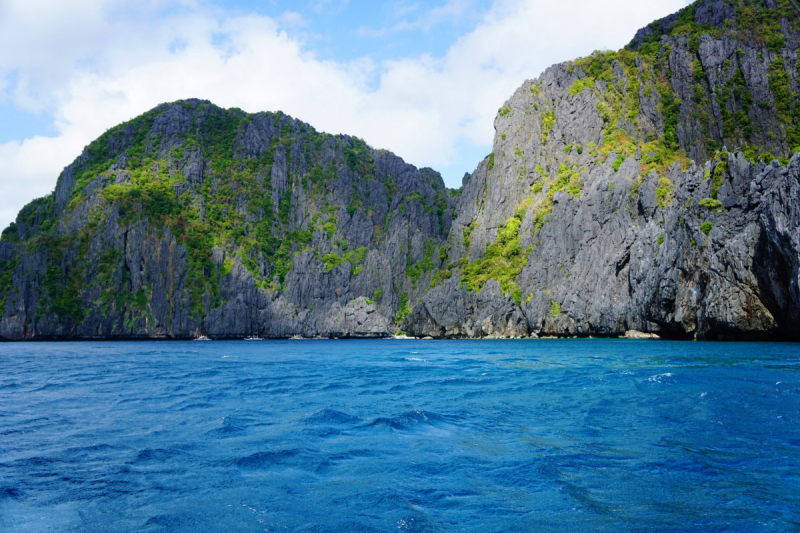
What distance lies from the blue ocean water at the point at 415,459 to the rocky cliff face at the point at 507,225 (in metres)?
38.2

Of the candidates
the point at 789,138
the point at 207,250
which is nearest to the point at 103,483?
the point at 789,138

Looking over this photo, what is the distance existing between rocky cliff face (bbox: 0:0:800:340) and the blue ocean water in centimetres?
3821

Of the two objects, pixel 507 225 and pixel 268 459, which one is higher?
pixel 507 225

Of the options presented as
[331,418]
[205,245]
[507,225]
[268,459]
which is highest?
[507,225]

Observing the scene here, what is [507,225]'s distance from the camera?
12300cm

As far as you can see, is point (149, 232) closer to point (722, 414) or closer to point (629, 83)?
point (629, 83)

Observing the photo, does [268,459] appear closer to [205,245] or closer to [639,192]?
[639,192]

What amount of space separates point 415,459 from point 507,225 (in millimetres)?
114028

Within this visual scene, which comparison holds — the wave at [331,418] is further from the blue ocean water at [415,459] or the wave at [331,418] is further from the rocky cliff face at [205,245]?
the rocky cliff face at [205,245]

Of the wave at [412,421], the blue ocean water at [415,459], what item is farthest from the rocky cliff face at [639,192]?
the wave at [412,421]

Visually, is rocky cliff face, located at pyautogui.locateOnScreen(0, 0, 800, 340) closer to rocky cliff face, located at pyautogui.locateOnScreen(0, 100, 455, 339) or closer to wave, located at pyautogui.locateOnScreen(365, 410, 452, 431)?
rocky cliff face, located at pyautogui.locateOnScreen(0, 100, 455, 339)

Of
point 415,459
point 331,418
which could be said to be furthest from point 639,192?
point 415,459

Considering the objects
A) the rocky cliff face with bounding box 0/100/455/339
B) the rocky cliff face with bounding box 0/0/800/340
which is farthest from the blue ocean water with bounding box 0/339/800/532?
the rocky cliff face with bounding box 0/100/455/339

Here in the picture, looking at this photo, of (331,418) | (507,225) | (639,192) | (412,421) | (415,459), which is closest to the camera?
(415,459)
